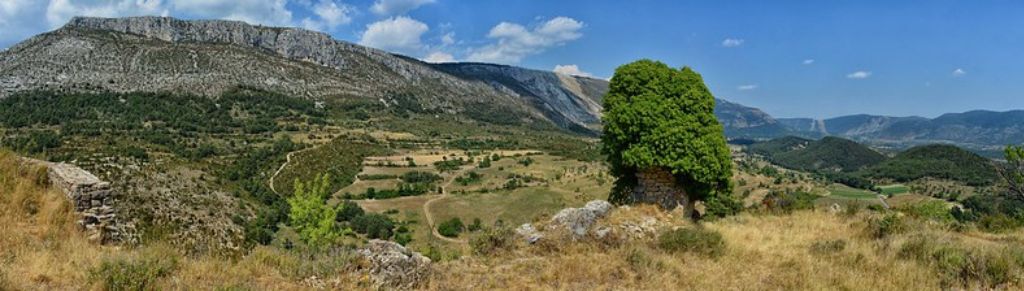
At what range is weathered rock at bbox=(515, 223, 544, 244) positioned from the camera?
1198 cm

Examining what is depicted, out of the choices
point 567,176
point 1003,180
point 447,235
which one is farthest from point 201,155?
point 1003,180

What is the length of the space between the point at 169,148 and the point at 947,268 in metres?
99.5

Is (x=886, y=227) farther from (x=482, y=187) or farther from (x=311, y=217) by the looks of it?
(x=482, y=187)

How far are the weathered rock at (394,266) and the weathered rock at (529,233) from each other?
131 inches

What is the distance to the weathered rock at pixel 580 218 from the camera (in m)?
12.4

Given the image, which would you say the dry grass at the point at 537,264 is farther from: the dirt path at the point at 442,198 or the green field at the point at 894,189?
the green field at the point at 894,189

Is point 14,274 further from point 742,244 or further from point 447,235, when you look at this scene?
point 447,235

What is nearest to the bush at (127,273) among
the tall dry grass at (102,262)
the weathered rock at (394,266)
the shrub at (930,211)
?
the tall dry grass at (102,262)

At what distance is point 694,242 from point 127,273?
32.0 ft

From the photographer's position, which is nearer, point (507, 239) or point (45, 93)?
point (507, 239)

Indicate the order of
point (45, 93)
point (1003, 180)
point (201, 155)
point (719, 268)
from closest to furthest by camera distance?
point (719, 268) < point (1003, 180) < point (201, 155) < point (45, 93)

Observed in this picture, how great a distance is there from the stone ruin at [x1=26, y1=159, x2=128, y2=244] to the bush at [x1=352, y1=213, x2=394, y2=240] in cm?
5452

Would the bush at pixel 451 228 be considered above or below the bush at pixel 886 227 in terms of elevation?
below

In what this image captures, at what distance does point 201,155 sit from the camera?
84.3 metres
